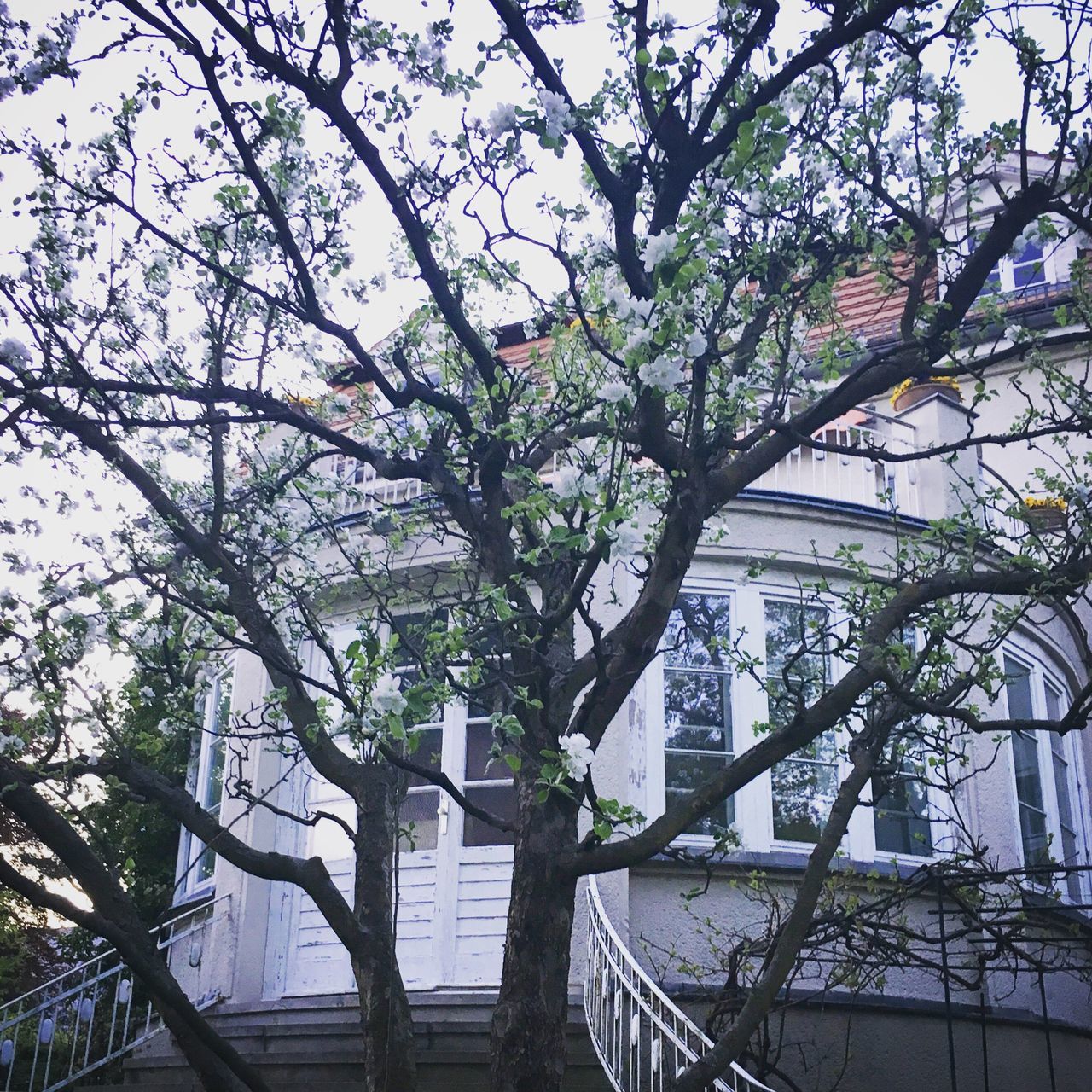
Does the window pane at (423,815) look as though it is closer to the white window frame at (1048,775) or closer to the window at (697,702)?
the window at (697,702)

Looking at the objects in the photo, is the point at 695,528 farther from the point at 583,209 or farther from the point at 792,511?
the point at 792,511

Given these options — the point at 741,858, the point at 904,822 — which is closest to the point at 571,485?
the point at 741,858

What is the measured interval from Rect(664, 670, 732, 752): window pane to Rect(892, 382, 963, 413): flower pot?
287 centimetres

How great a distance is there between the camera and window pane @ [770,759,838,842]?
28.5ft

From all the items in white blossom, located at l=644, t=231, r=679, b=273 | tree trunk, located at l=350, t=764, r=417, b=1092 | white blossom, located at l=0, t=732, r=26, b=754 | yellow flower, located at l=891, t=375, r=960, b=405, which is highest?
yellow flower, located at l=891, t=375, r=960, b=405

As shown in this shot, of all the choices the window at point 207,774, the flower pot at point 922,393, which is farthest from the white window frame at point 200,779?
the flower pot at point 922,393

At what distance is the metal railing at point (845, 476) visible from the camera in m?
10.0

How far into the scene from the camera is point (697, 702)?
8922 millimetres

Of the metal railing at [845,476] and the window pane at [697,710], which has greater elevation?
the metal railing at [845,476]

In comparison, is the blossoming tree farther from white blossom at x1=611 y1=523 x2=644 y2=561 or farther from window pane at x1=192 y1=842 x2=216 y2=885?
window pane at x1=192 y1=842 x2=216 y2=885

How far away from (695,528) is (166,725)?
3.78 metres

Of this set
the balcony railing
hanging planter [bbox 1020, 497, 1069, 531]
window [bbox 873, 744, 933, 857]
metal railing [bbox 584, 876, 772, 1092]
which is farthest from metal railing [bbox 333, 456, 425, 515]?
hanging planter [bbox 1020, 497, 1069, 531]

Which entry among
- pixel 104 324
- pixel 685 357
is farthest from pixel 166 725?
pixel 685 357

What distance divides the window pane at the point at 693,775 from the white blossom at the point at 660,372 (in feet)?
15.6
